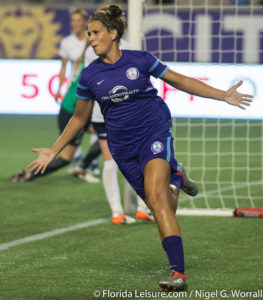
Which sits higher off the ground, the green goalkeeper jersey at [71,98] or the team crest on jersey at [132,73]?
the team crest on jersey at [132,73]

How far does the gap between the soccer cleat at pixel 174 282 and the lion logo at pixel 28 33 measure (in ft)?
47.5

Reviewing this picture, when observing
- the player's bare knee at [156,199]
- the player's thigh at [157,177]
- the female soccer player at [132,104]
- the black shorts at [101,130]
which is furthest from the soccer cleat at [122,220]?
the player's bare knee at [156,199]

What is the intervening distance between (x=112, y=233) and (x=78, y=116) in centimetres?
195

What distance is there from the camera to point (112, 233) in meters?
7.50

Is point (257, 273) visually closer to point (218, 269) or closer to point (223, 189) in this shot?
point (218, 269)

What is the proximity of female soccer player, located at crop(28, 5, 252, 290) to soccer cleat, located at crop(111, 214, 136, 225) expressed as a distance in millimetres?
2222

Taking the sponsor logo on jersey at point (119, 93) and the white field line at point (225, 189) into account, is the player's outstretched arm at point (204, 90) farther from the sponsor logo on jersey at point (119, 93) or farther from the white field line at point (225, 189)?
the white field line at point (225, 189)

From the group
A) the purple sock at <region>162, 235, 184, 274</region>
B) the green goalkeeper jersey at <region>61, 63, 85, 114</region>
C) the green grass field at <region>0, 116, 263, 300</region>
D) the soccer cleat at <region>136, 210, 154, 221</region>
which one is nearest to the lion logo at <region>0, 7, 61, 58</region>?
the green grass field at <region>0, 116, 263, 300</region>

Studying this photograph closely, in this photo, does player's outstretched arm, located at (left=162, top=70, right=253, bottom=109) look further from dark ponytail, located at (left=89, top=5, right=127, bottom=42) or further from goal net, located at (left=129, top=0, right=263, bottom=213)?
goal net, located at (left=129, top=0, right=263, bottom=213)

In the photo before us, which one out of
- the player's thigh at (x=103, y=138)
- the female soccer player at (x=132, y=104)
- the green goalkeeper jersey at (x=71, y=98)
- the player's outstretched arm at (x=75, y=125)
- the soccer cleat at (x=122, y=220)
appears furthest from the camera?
the green goalkeeper jersey at (x=71, y=98)

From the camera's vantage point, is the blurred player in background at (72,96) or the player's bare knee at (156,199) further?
the blurred player in background at (72,96)

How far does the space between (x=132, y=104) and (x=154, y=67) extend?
0.28 metres

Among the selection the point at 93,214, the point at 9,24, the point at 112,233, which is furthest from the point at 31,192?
the point at 9,24

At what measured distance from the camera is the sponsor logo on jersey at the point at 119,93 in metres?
5.53
